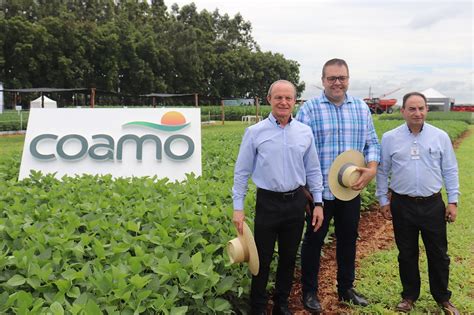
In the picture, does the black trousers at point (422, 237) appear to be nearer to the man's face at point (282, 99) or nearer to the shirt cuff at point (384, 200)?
the shirt cuff at point (384, 200)

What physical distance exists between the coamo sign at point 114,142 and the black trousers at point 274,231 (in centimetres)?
266

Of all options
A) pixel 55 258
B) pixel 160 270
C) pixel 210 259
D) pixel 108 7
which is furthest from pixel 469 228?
pixel 108 7

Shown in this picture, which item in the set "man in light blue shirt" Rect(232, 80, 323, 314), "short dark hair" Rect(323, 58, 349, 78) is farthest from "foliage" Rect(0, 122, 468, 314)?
"short dark hair" Rect(323, 58, 349, 78)

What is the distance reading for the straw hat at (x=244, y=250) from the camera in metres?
2.65

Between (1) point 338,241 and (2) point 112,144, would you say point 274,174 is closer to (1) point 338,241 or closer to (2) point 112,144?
(1) point 338,241

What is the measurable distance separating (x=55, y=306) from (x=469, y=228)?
5025 mm

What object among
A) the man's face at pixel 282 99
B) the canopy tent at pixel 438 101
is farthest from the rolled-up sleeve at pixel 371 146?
the canopy tent at pixel 438 101

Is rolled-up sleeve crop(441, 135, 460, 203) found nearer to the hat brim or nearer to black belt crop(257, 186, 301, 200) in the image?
black belt crop(257, 186, 301, 200)

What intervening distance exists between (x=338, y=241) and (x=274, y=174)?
0.93 meters

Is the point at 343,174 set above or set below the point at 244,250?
above

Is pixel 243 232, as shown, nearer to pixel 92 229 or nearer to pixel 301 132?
pixel 301 132

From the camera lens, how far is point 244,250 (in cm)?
267

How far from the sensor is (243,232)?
273 centimetres

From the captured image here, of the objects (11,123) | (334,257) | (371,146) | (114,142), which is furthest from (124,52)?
(371,146)
